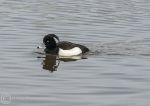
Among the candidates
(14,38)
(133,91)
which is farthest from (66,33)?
(133,91)

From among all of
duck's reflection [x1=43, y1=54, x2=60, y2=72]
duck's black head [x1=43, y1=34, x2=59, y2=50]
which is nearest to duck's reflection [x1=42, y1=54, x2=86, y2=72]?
→ duck's reflection [x1=43, y1=54, x2=60, y2=72]


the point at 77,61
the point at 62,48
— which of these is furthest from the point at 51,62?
the point at 62,48

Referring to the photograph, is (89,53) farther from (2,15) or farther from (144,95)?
(2,15)

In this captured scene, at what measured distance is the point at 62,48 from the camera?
20.7 m

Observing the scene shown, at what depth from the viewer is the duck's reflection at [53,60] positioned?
60.5 feet

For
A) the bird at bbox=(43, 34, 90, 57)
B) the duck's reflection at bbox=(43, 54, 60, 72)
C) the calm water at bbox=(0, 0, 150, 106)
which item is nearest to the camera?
the calm water at bbox=(0, 0, 150, 106)

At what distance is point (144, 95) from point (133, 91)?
414 millimetres

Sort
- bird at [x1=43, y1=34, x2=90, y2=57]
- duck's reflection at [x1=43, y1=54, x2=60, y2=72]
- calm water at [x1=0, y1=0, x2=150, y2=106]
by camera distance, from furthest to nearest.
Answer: bird at [x1=43, y1=34, x2=90, y2=57] → duck's reflection at [x1=43, y1=54, x2=60, y2=72] → calm water at [x1=0, y1=0, x2=150, y2=106]

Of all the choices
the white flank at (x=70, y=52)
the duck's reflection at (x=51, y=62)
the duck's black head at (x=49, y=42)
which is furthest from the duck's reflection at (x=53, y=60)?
the duck's black head at (x=49, y=42)

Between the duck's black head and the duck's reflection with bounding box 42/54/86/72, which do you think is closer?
the duck's reflection with bounding box 42/54/86/72

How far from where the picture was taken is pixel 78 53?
68.2 feet

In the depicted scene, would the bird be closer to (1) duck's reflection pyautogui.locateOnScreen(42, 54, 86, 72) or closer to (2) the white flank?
(2) the white flank

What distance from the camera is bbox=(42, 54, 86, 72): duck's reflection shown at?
727 inches

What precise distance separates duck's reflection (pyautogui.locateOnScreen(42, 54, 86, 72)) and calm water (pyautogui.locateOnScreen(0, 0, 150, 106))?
0.10 feet
